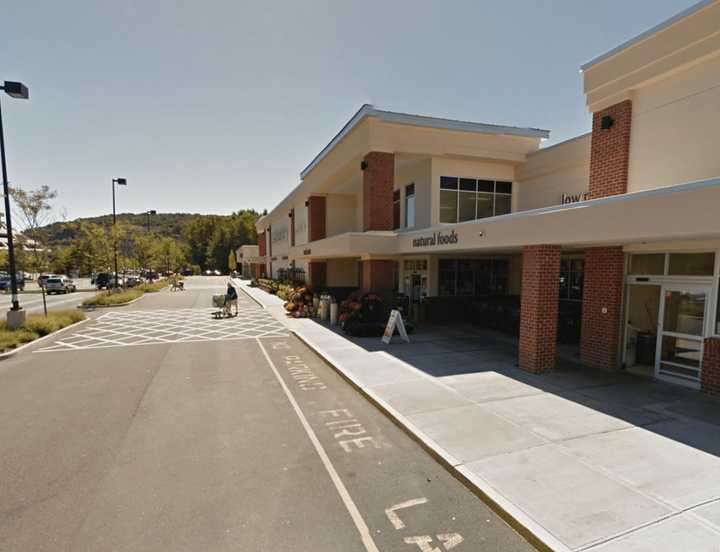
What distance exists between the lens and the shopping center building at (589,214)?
7793 millimetres

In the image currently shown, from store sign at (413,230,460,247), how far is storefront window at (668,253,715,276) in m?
5.13

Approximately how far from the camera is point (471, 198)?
17656 millimetres

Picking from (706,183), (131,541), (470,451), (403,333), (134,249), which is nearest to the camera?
(131,541)

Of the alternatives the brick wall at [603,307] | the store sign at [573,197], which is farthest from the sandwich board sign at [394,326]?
the store sign at [573,197]

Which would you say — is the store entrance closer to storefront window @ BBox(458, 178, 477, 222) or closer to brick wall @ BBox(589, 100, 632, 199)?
brick wall @ BBox(589, 100, 632, 199)

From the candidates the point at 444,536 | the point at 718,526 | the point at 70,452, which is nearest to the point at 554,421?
the point at 718,526

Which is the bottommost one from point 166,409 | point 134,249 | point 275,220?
point 166,409

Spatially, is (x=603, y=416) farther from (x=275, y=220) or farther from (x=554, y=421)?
(x=275, y=220)

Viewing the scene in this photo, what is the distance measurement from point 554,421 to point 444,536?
3577 millimetres

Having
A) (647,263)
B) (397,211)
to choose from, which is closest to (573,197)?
(647,263)

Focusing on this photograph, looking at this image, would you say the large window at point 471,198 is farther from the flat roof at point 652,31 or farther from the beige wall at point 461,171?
the flat roof at point 652,31

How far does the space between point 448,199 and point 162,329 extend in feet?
45.7

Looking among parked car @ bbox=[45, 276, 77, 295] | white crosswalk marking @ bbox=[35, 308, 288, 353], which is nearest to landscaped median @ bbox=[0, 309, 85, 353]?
white crosswalk marking @ bbox=[35, 308, 288, 353]

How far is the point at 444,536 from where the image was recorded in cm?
377
